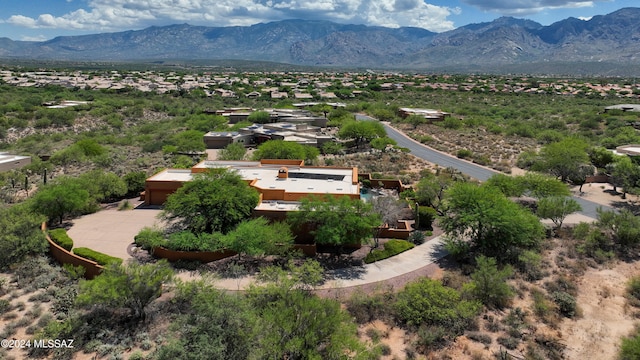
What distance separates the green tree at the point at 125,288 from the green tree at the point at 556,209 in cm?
2846

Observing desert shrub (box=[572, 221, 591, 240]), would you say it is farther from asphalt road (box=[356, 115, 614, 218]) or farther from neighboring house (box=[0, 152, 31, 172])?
neighboring house (box=[0, 152, 31, 172])

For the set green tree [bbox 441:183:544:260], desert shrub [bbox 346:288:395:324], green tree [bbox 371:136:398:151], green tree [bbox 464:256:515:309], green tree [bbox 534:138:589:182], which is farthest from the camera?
green tree [bbox 371:136:398:151]

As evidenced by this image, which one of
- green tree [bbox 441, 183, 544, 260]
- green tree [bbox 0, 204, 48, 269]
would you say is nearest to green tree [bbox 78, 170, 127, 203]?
green tree [bbox 0, 204, 48, 269]

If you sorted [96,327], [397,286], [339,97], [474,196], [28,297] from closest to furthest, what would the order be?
[96,327] → [28,297] → [397,286] → [474,196] → [339,97]

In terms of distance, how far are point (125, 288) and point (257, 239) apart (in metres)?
8.05

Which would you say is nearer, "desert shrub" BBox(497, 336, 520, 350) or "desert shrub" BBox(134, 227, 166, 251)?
"desert shrub" BBox(497, 336, 520, 350)

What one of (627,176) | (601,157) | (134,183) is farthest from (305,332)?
(601,157)

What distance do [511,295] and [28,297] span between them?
1094 inches

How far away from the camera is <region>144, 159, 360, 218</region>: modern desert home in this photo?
106 feet

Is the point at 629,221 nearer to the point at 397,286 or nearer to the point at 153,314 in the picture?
the point at 397,286

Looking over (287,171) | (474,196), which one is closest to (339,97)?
(287,171)

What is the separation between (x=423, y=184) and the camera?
124 feet

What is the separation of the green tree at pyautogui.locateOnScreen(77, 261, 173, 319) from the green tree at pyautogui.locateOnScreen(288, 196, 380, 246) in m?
9.99

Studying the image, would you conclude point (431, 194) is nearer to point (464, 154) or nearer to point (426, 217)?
point (426, 217)
